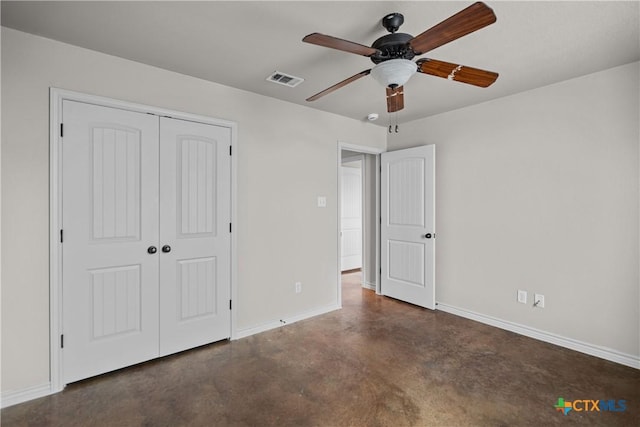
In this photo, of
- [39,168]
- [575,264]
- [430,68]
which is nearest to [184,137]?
[39,168]

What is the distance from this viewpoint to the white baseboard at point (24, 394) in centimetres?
206

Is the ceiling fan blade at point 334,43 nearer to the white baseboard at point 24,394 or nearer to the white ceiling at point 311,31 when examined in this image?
the white ceiling at point 311,31

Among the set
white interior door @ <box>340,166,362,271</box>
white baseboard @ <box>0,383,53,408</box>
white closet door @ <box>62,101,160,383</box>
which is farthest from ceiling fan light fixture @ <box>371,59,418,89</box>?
white interior door @ <box>340,166,362,271</box>

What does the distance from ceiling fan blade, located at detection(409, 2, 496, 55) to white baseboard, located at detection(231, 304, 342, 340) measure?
9.28ft

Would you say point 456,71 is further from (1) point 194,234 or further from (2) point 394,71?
(1) point 194,234

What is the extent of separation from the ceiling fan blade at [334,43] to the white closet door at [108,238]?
1702 mm

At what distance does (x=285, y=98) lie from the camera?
11.0 feet

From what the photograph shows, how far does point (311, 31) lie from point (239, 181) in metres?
1.55

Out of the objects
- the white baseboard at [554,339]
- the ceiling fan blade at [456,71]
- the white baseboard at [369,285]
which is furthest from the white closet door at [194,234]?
the white baseboard at [554,339]

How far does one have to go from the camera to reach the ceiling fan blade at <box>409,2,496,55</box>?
1.34m

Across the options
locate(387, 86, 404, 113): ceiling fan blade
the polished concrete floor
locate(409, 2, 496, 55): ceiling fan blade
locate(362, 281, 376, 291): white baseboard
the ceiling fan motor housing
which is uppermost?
the ceiling fan motor housing

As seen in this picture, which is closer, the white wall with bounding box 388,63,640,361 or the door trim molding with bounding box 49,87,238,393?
the door trim molding with bounding box 49,87,238,393

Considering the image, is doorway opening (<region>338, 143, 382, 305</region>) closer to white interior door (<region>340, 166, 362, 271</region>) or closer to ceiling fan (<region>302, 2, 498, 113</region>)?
white interior door (<region>340, 166, 362, 271</region>)

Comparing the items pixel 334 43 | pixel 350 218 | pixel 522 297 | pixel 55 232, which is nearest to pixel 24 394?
pixel 55 232
